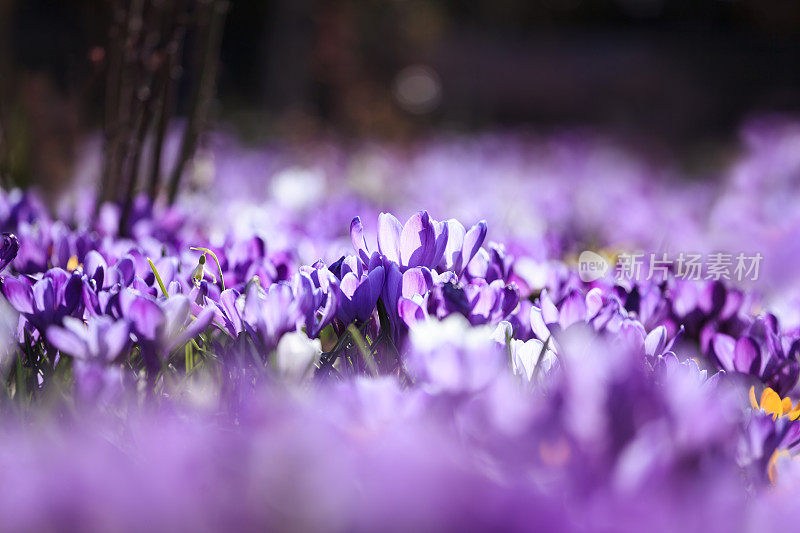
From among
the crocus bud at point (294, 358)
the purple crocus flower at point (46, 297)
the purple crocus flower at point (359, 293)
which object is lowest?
the purple crocus flower at point (46, 297)

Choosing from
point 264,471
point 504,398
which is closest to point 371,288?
point 504,398

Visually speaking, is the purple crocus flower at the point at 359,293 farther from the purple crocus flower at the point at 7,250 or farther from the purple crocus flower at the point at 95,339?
the purple crocus flower at the point at 7,250

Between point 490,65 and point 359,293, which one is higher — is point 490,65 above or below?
above

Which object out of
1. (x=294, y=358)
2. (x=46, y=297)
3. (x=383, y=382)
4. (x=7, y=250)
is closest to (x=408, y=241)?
(x=294, y=358)

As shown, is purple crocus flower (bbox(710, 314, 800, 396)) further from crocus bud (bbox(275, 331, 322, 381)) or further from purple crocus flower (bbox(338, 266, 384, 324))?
Result: crocus bud (bbox(275, 331, 322, 381))

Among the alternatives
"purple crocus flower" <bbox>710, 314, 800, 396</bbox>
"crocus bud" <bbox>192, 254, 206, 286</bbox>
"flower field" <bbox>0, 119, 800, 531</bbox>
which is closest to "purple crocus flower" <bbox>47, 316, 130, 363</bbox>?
"flower field" <bbox>0, 119, 800, 531</bbox>

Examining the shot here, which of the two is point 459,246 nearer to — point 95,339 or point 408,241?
point 408,241

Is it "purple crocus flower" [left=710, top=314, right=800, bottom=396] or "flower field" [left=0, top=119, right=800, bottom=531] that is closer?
"flower field" [left=0, top=119, right=800, bottom=531]

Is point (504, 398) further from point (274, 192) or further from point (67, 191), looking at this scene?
point (67, 191)

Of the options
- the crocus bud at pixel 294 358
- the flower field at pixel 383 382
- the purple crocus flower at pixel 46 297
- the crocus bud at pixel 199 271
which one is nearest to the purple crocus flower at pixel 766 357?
the flower field at pixel 383 382
